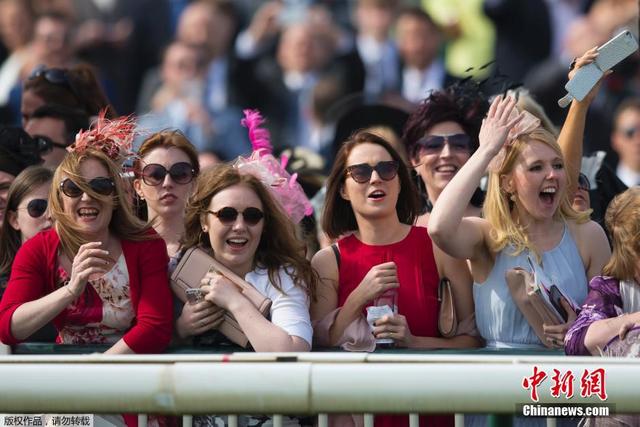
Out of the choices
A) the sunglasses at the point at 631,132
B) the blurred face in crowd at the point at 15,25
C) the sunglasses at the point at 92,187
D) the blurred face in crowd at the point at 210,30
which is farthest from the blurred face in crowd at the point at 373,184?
the blurred face in crowd at the point at 15,25

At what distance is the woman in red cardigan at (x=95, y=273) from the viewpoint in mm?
4355

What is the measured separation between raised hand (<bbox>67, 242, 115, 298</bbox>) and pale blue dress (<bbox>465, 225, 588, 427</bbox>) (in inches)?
53.0

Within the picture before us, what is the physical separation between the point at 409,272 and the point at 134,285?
991 millimetres

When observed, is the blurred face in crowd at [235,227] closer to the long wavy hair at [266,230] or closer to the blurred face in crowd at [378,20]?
the long wavy hair at [266,230]

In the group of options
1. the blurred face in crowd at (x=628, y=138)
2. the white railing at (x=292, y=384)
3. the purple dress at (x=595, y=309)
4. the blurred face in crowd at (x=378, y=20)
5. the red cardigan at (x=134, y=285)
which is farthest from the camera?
the blurred face in crowd at (x=378, y=20)

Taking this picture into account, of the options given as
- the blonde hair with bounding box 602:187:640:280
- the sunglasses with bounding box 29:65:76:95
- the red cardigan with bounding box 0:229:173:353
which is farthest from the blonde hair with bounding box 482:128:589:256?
the sunglasses with bounding box 29:65:76:95

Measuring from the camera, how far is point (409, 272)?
4629 mm

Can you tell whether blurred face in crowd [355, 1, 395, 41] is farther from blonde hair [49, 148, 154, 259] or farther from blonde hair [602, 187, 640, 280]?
blonde hair [602, 187, 640, 280]

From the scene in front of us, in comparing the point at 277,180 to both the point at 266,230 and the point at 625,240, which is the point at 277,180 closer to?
the point at 266,230

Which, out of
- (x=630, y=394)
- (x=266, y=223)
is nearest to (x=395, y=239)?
(x=266, y=223)

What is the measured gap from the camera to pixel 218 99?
436 inches

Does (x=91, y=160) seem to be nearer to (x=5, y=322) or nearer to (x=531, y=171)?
(x=5, y=322)

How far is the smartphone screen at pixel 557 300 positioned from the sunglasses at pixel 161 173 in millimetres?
1501

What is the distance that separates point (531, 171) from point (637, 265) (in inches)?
23.4
